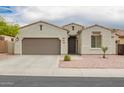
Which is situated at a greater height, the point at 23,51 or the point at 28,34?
the point at 28,34

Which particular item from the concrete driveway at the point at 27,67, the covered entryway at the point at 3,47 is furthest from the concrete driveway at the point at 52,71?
the covered entryway at the point at 3,47

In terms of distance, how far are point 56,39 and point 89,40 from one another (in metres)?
4.42

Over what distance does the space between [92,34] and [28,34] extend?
26.5 feet

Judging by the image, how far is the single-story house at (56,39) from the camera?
3341 cm

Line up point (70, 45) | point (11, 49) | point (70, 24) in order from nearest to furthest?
point (11, 49) < point (70, 45) < point (70, 24)

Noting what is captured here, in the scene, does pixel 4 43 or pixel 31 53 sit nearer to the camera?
pixel 31 53

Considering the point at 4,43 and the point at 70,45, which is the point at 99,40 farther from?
A: the point at 4,43

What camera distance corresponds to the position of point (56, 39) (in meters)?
34.9

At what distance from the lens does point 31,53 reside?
1367 inches

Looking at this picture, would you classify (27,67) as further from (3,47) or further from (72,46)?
(72,46)

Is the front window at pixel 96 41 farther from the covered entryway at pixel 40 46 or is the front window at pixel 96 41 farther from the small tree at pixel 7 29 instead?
the small tree at pixel 7 29

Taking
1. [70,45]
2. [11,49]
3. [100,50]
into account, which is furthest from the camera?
[70,45]

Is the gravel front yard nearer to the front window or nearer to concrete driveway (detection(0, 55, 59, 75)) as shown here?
concrete driveway (detection(0, 55, 59, 75))

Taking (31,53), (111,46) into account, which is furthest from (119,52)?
(31,53)
